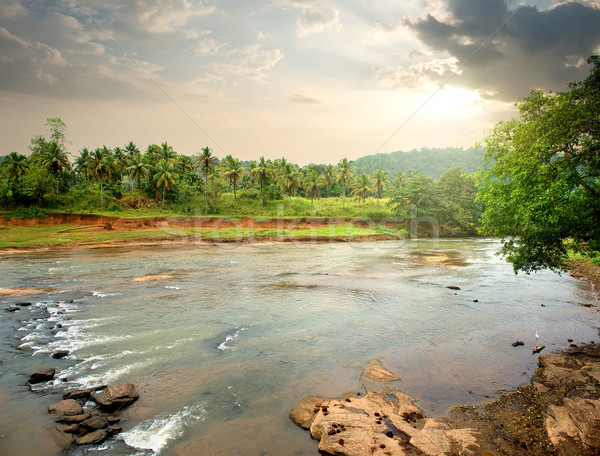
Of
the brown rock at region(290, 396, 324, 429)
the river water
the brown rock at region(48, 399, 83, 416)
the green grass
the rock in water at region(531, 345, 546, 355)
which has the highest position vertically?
the green grass

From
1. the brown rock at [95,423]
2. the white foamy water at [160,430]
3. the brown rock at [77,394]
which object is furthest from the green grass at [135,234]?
the white foamy water at [160,430]

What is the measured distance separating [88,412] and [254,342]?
658cm

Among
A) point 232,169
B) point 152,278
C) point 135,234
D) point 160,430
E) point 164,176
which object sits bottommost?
point 152,278

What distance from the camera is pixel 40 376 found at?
10.9 m

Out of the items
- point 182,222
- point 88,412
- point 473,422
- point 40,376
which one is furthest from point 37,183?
point 473,422

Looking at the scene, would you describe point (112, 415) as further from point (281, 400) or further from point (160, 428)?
point (281, 400)

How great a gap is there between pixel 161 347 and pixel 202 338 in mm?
1764

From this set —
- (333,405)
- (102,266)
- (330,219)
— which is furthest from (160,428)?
(330,219)

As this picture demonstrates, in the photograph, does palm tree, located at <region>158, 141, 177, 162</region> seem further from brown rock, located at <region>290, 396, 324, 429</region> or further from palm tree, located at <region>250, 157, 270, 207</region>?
brown rock, located at <region>290, 396, 324, 429</region>

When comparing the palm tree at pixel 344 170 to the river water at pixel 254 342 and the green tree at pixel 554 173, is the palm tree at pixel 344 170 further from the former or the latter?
the green tree at pixel 554 173

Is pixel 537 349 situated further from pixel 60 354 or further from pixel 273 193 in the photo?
pixel 273 193

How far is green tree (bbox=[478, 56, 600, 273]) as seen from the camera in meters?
11.9

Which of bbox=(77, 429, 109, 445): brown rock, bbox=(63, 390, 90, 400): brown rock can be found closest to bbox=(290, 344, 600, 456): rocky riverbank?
bbox=(77, 429, 109, 445): brown rock

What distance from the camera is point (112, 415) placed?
9016 millimetres
